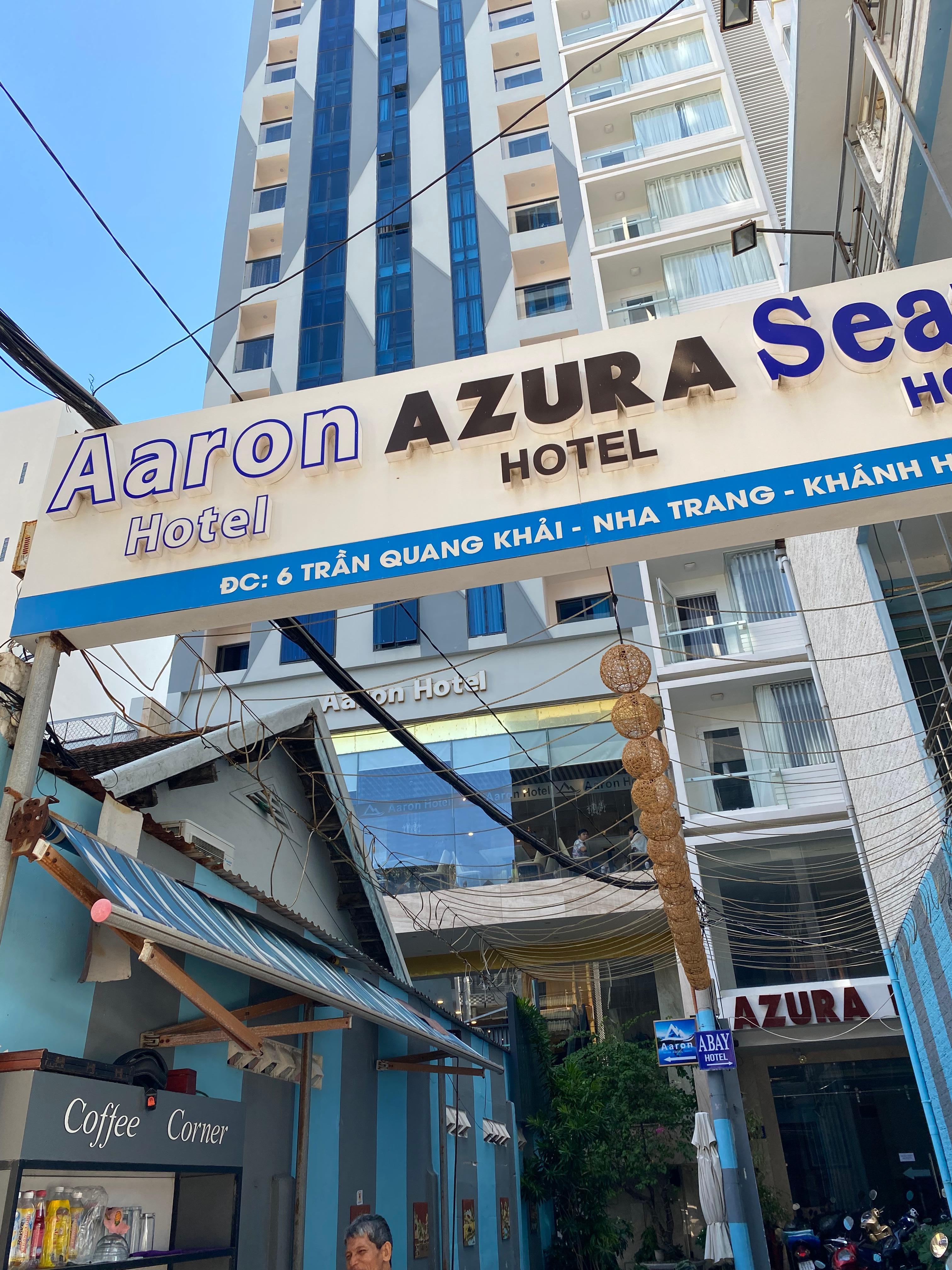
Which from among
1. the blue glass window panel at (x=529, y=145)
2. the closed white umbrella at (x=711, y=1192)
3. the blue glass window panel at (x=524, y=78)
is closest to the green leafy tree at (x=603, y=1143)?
the closed white umbrella at (x=711, y=1192)

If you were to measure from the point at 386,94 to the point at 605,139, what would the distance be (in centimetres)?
1160

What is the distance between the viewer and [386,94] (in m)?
34.2

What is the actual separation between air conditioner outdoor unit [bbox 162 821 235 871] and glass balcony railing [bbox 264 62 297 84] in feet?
124

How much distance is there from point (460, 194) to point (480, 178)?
0.88 metres

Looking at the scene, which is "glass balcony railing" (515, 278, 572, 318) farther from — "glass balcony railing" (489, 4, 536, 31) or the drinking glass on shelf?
the drinking glass on shelf

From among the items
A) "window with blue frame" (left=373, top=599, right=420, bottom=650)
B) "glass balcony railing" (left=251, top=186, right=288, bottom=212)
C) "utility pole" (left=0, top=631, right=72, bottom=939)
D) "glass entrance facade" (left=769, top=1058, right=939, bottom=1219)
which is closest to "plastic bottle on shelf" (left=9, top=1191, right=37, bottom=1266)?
"utility pole" (left=0, top=631, right=72, bottom=939)

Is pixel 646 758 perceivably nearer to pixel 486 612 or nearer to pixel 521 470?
pixel 521 470

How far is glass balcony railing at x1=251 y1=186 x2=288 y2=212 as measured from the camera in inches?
1329

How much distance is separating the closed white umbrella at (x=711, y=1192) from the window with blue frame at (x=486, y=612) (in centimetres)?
1326

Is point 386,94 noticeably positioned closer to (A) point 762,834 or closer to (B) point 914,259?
(A) point 762,834

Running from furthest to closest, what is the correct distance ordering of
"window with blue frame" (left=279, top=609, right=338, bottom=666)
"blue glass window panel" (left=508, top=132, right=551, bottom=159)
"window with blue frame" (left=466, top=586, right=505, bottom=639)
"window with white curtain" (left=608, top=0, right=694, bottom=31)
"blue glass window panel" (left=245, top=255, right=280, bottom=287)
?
"blue glass window panel" (left=245, top=255, right=280, bottom=287), "blue glass window panel" (left=508, top=132, right=551, bottom=159), "window with white curtain" (left=608, top=0, right=694, bottom=31), "window with blue frame" (left=279, top=609, right=338, bottom=666), "window with blue frame" (left=466, top=586, right=505, bottom=639)

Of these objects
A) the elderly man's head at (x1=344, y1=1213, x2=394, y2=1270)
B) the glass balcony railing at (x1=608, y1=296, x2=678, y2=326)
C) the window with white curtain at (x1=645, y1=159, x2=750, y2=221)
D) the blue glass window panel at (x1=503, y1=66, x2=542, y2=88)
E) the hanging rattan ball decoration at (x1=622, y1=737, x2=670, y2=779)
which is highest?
the blue glass window panel at (x1=503, y1=66, x2=542, y2=88)

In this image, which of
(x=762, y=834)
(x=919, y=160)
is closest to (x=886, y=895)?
(x=762, y=834)

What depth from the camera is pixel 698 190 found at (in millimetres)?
25250
